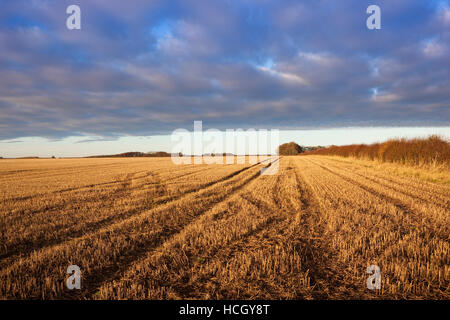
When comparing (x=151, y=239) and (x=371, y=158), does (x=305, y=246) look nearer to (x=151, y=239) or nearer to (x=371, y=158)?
(x=151, y=239)

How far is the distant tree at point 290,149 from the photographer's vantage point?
152938 mm

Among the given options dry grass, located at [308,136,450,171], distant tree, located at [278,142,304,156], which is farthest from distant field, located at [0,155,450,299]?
distant tree, located at [278,142,304,156]

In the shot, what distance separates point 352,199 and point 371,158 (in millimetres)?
28499

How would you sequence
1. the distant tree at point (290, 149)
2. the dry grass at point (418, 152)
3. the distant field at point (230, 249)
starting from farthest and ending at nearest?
1. the distant tree at point (290, 149)
2. the dry grass at point (418, 152)
3. the distant field at point (230, 249)

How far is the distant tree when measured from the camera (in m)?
153

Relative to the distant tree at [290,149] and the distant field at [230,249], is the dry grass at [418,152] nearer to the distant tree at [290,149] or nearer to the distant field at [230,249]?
the distant field at [230,249]

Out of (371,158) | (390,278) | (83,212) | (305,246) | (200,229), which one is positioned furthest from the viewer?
(371,158)

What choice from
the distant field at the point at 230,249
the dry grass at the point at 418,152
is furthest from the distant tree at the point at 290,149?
the distant field at the point at 230,249

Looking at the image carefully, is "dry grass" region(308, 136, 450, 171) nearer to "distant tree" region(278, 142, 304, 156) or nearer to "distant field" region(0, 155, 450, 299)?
"distant field" region(0, 155, 450, 299)

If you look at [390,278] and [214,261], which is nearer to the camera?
[390,278]

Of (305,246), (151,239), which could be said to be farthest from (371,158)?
(151,239)

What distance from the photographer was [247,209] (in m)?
8.64

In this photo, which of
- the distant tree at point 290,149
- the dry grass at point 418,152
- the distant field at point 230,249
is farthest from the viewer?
the distant tree at point 290,149
